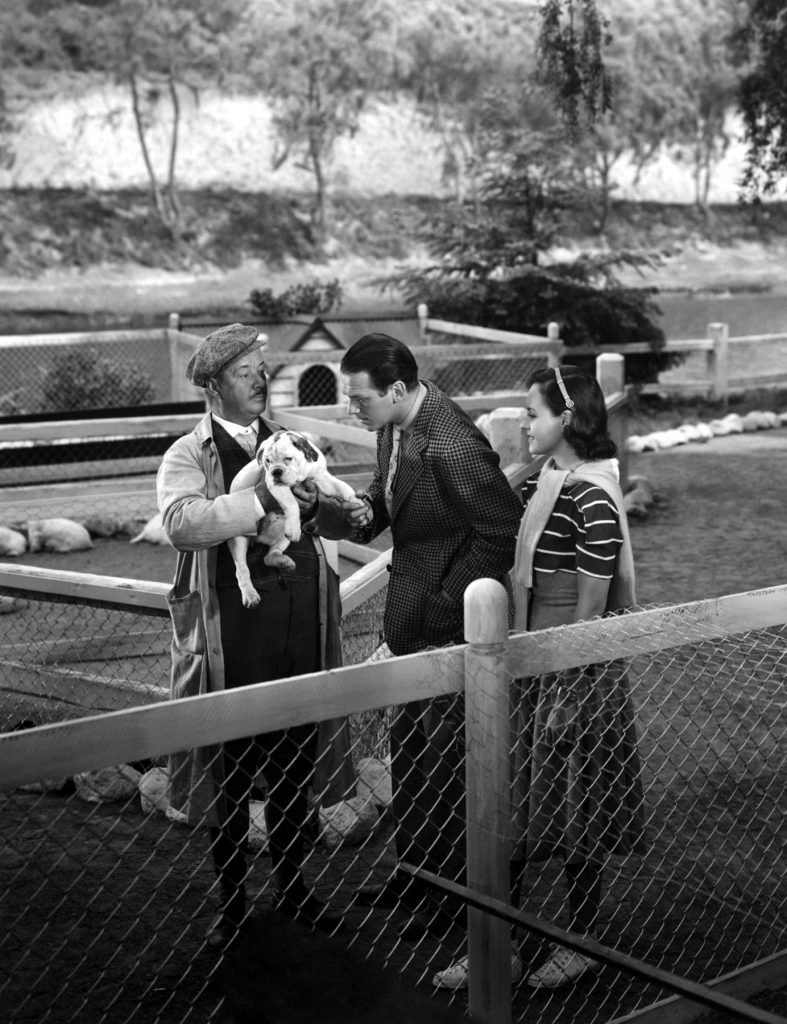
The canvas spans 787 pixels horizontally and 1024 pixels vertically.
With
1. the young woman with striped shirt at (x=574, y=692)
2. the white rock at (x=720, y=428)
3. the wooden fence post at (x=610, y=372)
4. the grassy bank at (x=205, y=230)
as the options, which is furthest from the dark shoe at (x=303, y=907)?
the grassy bank at (x=205, y=230)

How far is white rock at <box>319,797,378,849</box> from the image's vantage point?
450cm

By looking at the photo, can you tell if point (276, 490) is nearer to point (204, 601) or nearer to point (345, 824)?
point (204, 601)

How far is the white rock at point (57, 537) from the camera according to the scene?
10352mm

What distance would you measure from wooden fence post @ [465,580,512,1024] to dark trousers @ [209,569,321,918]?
0.72 m

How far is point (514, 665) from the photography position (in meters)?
2.93

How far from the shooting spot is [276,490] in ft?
11.4

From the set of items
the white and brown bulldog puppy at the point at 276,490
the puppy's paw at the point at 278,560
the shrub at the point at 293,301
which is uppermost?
the white and brown bulldog puppy at the point at 276,490

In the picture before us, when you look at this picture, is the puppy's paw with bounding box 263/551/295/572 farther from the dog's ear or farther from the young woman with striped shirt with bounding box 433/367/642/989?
the young woman with striped shirt with bounding box 433/367/642/989

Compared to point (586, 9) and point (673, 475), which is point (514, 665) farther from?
point (586, 9)

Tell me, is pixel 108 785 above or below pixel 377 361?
below

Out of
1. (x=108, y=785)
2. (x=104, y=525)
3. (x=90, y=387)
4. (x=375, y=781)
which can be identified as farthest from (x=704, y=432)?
(x=108, y=785)

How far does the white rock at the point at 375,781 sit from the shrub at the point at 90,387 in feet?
32.1

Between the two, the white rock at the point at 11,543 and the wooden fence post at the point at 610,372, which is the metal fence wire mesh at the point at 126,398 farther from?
the wooden fence post at the point at 610,372

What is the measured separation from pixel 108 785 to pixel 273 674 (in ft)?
5.57
